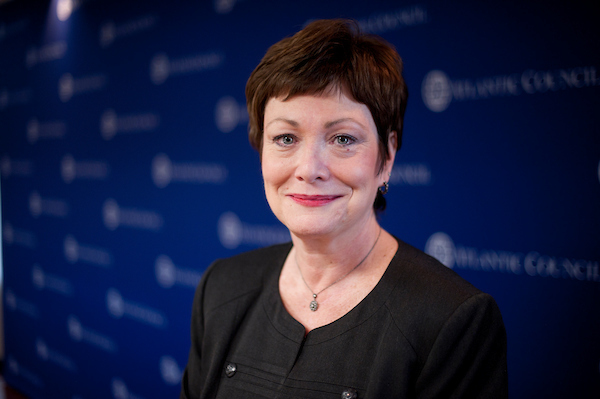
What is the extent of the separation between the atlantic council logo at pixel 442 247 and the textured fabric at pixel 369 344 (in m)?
0.64

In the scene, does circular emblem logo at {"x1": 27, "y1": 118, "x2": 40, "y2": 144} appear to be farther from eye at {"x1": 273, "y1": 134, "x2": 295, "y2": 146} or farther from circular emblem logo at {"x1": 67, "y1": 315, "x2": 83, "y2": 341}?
eye at {"x1": 273, "y1": 134, "x2": 295, "y2": 146}

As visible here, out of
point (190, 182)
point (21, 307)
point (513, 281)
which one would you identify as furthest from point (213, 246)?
point (21, 307)

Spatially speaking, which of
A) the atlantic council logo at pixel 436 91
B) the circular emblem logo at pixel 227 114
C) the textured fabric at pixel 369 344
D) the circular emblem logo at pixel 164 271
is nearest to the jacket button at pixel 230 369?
the textured fabric at pixel 369 344

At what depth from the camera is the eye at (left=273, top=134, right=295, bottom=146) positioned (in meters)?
1.08

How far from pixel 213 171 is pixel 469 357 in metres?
1.97

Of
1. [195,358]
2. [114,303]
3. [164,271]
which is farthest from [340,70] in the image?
[114,303]

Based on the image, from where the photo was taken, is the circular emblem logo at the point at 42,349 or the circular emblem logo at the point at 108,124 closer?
the circular emblem logo at the point at 108,124

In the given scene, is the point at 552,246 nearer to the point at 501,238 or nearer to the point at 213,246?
the point at 501,238

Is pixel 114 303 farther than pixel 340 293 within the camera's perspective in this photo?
Yes

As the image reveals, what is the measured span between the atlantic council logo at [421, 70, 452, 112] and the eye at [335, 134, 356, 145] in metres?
0.84

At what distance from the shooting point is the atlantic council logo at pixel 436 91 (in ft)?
5.64

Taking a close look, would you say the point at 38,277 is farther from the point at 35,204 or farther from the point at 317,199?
the point at 317,199

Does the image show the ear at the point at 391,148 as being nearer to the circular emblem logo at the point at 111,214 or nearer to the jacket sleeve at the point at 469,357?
the jacket sleeve at the point at 469,357

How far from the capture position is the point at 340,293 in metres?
1.16
